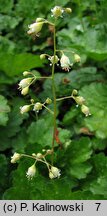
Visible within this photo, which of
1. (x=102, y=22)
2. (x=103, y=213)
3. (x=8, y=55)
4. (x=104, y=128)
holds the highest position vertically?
(x=102, y=22)

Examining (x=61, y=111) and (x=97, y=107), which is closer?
(x=97, y=107)

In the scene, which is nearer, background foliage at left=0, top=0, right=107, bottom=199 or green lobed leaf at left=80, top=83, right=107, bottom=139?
background foliage at left=0, top=0, right=107, bottom=199

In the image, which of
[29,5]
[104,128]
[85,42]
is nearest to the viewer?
[104,128]

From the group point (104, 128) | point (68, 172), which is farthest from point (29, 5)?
point (68, 172)

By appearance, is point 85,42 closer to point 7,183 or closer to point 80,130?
point 80,130

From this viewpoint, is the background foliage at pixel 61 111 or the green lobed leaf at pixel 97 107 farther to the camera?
the green lobed leaf at pixel 97 107

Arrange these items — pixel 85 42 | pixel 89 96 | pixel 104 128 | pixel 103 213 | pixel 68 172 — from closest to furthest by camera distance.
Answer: pixel 103 213 → pixel 68 172 → pixel 104 128 → pixel 89 96 → pixel 85 42

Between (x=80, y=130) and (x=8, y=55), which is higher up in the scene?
(x=8, y=55)

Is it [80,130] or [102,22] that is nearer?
[80,130]
